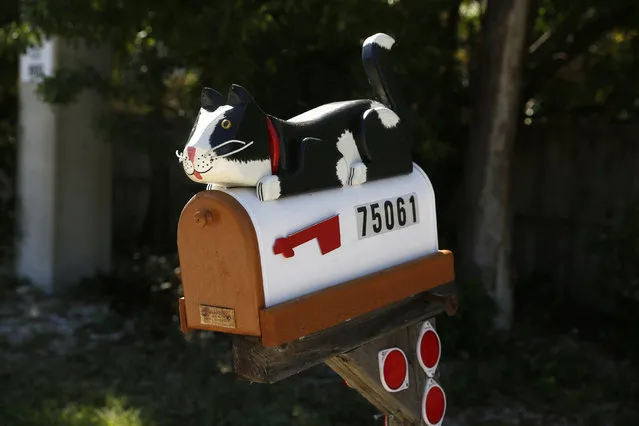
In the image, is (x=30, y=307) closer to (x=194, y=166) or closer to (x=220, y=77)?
(x=220, y=77)

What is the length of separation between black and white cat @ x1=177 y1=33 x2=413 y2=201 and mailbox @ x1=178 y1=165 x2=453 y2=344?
39 mm

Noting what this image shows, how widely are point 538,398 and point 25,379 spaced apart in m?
3.07

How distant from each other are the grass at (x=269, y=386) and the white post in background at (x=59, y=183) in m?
1.49

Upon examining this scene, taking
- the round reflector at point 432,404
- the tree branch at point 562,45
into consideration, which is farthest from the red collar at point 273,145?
the tree branch at point 562,45

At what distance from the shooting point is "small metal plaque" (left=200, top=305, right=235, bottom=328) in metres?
1.92

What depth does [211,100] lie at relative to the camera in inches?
78.5

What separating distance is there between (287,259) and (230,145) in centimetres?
29

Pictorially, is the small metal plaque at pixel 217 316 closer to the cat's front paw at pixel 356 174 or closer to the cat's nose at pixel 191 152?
the cat's nose at pixel 191 152

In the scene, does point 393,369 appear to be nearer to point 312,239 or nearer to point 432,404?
point 432,404

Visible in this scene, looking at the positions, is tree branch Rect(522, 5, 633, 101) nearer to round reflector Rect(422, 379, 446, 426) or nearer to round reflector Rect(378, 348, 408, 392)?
round reflector Rect(422, 379, 446, 426)

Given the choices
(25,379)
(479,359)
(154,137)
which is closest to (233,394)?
(25,379)

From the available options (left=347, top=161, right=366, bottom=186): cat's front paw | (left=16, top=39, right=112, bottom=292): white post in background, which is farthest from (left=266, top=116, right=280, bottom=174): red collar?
(left=16, top=39, right=112, bottom=292): white post in background

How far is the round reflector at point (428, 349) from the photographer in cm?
259

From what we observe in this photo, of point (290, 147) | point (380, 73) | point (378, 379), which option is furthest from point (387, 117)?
point (378, 379)
